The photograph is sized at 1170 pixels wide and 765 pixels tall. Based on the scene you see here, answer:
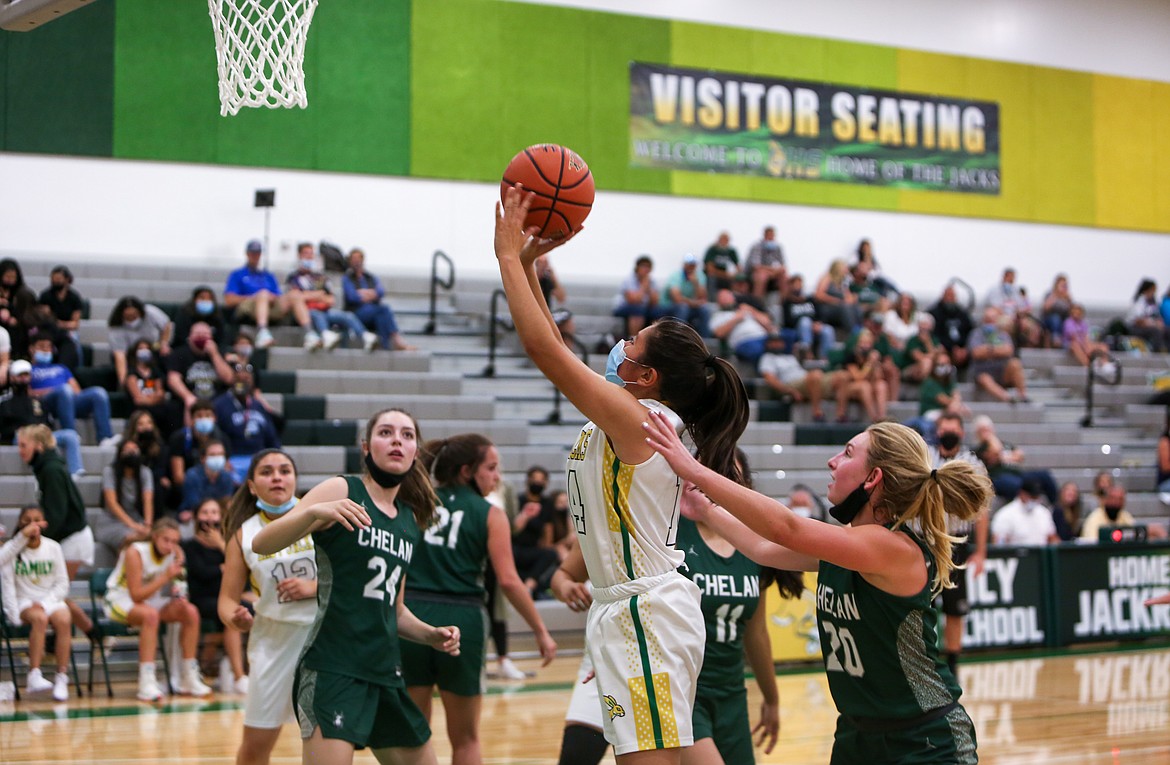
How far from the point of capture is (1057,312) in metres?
19.1

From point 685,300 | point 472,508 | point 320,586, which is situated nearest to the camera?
point 320,586

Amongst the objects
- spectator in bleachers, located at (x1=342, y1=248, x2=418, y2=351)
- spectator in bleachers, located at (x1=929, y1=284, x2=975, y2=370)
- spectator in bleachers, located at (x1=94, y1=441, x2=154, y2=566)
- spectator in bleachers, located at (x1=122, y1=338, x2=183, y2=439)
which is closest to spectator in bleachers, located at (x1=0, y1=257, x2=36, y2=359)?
spectator in bleachers, located at (x1=122, y1=338, x2=183, y2=439)

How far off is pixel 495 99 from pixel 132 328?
6.46m

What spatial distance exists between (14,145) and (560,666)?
28.8ft

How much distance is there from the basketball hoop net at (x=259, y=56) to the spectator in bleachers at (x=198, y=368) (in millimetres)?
5871

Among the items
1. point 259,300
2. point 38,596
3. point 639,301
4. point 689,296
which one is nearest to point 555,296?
point 639,301

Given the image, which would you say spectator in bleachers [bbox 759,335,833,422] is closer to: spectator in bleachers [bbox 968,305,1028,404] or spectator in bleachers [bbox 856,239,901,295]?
spectator in bleachers [bbox 968,305,1028,404]

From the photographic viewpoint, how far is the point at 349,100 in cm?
1655

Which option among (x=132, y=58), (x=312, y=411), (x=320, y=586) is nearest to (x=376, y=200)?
(x=132, y=58)

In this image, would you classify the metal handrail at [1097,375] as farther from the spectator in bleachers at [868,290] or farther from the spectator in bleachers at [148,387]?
the spectator in bleachers at [148,387]

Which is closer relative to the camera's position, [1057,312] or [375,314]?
[375,314]

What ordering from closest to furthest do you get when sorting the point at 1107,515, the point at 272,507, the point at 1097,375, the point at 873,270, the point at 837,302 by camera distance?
the point at 272,507
the point at 1107,515
the point at 837,302
the point at 1097,375
the point at 873,270

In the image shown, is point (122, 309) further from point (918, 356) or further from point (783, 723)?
point (918, 356)

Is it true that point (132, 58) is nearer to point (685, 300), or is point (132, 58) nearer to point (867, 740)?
point (685, 300)
